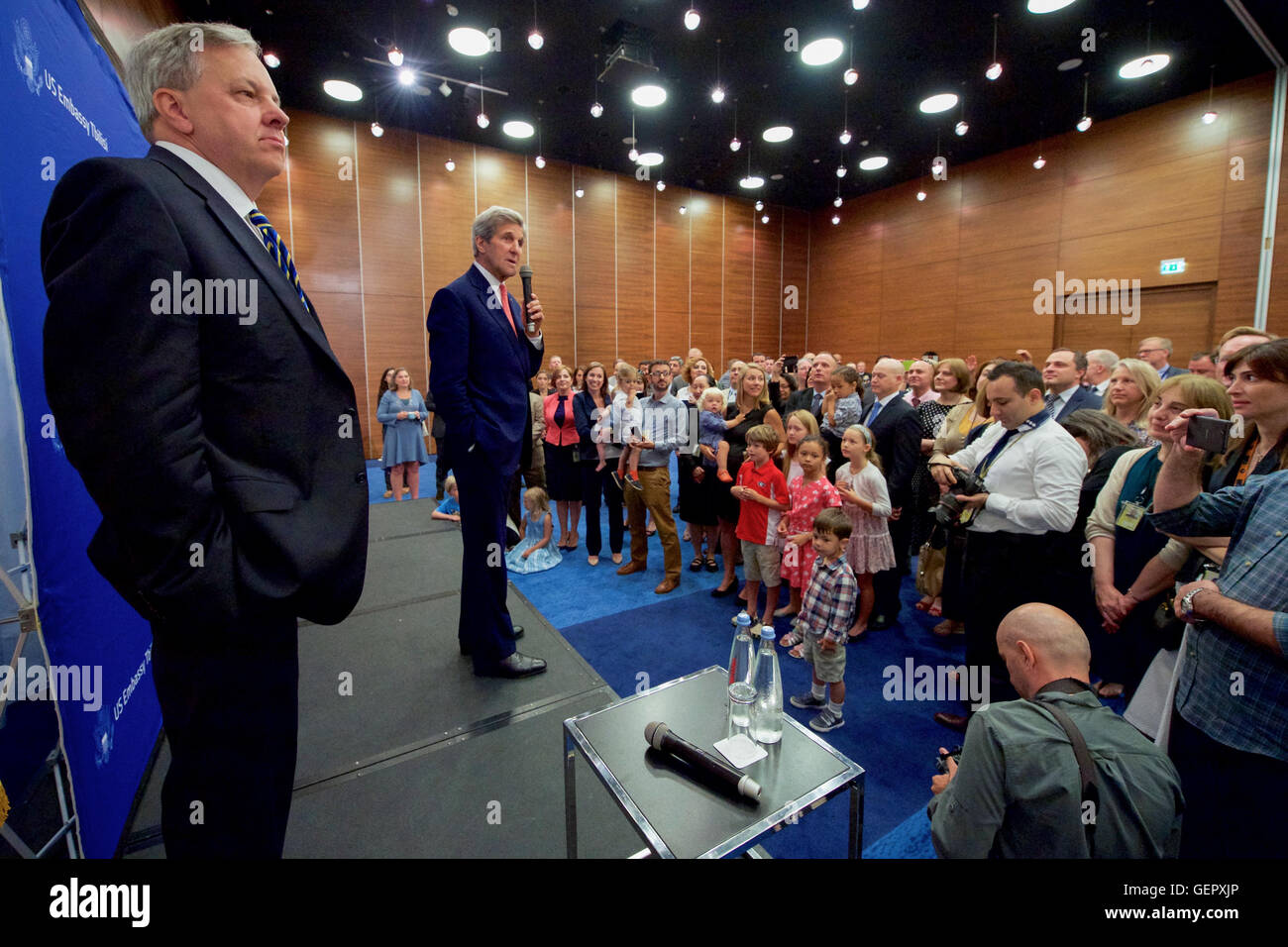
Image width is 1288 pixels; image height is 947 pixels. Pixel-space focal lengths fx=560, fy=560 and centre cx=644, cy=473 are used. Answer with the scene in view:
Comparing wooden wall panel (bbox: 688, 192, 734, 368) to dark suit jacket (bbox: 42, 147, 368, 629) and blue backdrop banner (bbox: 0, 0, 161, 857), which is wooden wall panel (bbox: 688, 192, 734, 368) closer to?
blue backdrop banner (bbox: 0, 0, 161, 857)

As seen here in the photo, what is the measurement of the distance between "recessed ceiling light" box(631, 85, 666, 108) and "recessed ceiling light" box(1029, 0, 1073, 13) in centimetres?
354

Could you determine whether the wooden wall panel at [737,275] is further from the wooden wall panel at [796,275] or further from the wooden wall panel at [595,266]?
the wooden wall panel at [595,266]

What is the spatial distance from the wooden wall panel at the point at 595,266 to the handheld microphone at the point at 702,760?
28.5 ft

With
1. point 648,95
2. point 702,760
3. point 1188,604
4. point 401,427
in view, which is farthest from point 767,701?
point 648,95

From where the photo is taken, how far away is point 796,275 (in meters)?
11.8

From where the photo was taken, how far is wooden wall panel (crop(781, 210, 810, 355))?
1167cm

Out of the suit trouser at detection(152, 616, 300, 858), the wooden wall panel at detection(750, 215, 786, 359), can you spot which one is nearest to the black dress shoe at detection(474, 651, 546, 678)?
the suit trouser at detection(152, 616, 300, 858)

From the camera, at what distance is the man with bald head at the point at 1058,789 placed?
1.00 meters

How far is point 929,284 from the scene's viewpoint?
9711 millimetres

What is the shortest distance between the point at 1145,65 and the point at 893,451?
6.26m

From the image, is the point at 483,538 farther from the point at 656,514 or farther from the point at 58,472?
the point at 656,514

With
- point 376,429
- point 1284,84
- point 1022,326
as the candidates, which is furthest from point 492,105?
point 1284,84
